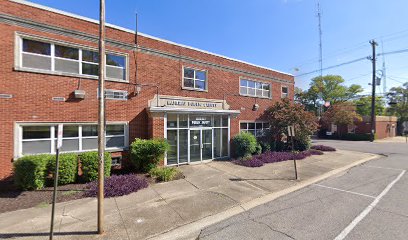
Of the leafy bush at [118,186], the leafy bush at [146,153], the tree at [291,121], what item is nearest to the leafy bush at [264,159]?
the tree at [291,121]

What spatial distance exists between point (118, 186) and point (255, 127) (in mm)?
12178

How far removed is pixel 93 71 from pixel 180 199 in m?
7.27

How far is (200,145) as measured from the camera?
1245cm

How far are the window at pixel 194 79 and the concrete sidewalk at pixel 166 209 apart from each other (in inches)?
229

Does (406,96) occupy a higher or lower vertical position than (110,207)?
higher

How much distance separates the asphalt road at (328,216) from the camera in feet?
15.3

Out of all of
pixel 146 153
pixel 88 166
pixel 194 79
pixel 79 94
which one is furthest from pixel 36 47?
pixel 194 79

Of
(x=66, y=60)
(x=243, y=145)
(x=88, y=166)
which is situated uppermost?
(x=66, y=60)

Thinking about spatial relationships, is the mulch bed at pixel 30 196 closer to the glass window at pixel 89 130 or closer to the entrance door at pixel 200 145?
the glass window at pixel 89 130

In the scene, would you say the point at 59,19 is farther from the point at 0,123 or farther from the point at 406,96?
the point at 406,96

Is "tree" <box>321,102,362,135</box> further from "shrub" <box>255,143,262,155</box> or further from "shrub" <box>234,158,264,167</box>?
"shrub" <box>234,158,264,167</box>

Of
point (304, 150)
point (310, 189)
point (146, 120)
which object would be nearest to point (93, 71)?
point (146, 120)

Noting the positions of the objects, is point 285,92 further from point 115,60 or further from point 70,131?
point 70,131

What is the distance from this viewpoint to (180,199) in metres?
6.76
